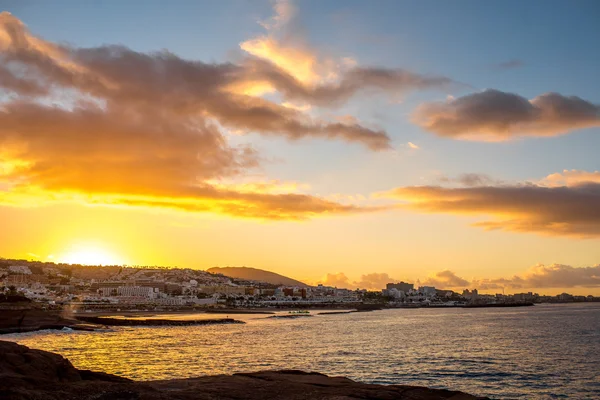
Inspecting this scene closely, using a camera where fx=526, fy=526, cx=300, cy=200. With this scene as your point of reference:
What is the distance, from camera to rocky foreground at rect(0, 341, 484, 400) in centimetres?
1916

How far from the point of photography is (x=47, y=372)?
74.3 ft

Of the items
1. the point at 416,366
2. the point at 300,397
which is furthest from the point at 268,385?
the point at 416,366

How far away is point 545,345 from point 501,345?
573cm

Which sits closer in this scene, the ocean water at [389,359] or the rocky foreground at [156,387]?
the rocky foreground at [156,387]

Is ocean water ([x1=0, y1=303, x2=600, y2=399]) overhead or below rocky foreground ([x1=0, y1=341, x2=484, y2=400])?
below

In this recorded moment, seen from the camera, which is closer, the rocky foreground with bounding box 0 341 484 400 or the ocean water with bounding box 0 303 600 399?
the rocky foreground with bounding box 0 341 484 400

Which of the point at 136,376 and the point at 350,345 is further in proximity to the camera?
the point at 350,345

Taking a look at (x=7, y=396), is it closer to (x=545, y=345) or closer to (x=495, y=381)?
(x=495, y=381)

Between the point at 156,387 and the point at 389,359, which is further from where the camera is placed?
the point at 389,359

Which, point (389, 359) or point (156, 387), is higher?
point (156, 387)

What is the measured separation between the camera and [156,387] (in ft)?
74.9

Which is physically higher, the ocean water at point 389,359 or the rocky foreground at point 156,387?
the rocky foreground at point 156,387

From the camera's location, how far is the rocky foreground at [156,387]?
62.8ft

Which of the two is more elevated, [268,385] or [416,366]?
[268,385]
